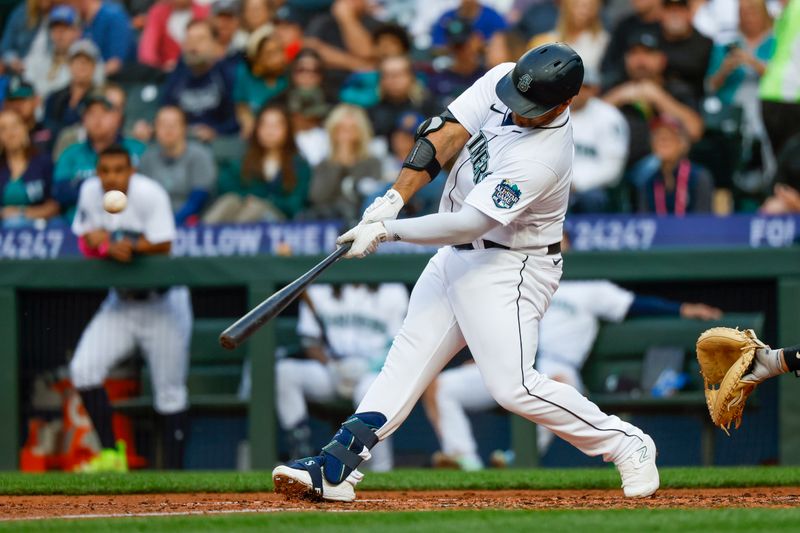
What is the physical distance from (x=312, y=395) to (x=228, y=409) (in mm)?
490

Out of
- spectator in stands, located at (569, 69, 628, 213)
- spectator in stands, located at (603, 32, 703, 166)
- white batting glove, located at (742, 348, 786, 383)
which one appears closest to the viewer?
white batting glove, located at (742, 348, 786, 383)

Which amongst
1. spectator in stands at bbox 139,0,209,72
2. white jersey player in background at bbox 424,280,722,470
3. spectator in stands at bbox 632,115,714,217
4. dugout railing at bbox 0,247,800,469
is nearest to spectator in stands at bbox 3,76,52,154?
spectator in stands at bbox 139,0,209,72

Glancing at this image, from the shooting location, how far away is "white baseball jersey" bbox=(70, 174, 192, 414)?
7.27 metres

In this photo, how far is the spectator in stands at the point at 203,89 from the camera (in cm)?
970

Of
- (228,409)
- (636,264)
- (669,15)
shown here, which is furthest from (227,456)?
(669,15)

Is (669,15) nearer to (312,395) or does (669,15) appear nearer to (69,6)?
(312,395)

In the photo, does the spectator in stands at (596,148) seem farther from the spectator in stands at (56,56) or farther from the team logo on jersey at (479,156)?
the spectator in stands at (56,56)

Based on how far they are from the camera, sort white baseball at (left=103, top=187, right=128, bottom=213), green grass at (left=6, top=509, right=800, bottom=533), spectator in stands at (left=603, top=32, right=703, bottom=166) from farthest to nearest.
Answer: spectator in stands at (left=603, top=32, right=703, bottom=166), white baseball at (left=103, top=187, right=128, bottom=213), green grass at (left=6, top=509, right=800, bottom=533)

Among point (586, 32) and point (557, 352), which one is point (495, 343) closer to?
point (557, 352)

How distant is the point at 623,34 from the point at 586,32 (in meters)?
0.26

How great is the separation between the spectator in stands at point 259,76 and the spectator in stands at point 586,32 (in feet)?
6.29

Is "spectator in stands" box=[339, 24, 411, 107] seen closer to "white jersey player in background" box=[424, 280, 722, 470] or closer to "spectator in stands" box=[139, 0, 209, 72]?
"spectator in stands" box=[139, 0, 209, 72]

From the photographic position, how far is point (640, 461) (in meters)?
4.62

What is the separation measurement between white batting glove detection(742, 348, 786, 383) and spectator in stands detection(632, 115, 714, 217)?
3.47 metres
